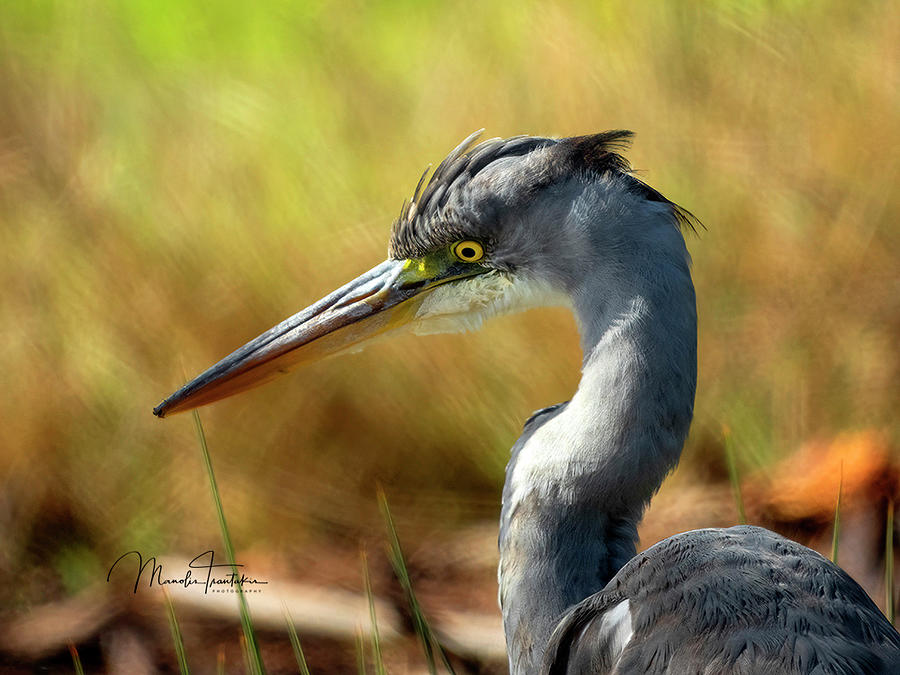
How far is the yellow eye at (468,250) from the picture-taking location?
128cm

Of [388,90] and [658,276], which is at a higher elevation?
[388,90]

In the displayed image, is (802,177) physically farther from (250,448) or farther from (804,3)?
(250,448)

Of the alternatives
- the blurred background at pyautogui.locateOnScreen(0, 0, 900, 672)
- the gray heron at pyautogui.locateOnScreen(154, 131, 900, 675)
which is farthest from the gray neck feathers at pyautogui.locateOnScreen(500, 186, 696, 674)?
the blurred background at pyautogui.locateOnScreen(0, 0, 900, 672)

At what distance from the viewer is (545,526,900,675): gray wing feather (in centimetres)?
93

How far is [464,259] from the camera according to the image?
4.29 feet

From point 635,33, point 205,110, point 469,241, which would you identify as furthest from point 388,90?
point 469,241

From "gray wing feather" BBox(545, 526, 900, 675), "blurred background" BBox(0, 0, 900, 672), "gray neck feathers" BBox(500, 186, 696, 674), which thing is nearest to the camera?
"gray wing feather" BBox(545, 526, 900, 675)

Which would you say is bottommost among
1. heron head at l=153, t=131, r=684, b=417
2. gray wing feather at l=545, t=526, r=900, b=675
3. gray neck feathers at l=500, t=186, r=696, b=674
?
gray wing feather at l=545, t=526, r=900, b=675

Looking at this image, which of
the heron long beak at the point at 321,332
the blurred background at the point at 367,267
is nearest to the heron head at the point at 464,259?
the heron long beak at the point at 321,332

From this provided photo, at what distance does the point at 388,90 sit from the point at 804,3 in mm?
973

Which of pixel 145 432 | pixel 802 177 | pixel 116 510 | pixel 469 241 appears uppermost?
pixel 469 241

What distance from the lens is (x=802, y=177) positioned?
2.27 meters

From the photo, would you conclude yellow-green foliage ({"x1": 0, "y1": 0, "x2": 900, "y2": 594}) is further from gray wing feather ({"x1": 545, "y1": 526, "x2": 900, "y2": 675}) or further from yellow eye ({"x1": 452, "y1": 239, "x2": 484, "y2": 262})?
gray wing feather ({"x1": 545, "y1": 526, "x2": 900, "y2": 675})

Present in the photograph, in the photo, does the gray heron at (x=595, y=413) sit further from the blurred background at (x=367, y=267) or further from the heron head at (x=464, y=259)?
the blurred background at (x=367, y=267)
